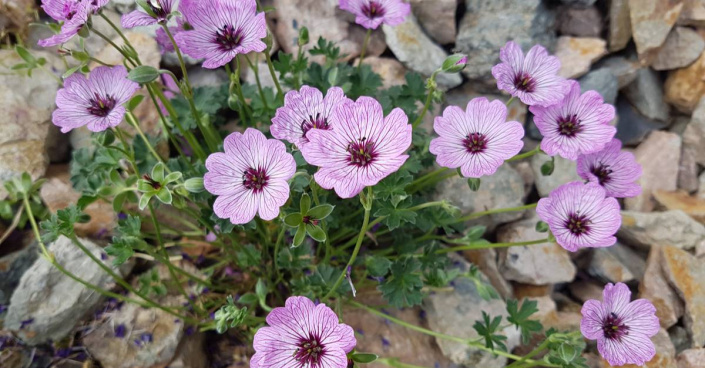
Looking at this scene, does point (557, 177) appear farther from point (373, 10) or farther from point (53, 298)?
point (53, 298)

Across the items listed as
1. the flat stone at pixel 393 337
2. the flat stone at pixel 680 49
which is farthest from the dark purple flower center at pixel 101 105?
the flat stone at pixel 680 49

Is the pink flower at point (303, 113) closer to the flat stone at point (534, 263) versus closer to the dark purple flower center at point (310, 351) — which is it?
the dark purple flower center at point (310, 351)

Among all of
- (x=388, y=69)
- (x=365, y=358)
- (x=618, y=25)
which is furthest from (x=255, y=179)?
(x=618, y=25)

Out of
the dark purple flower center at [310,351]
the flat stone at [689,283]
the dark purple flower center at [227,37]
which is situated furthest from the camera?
the flat stone at [689,283]

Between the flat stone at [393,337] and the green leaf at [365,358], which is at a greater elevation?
the green leaf at [365,358]

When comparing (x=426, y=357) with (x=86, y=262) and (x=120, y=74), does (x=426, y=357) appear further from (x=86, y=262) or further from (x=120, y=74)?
(x=120, y=74)
